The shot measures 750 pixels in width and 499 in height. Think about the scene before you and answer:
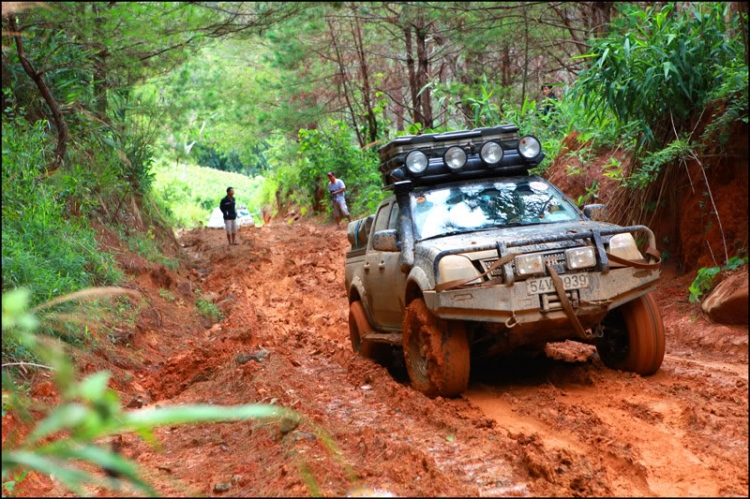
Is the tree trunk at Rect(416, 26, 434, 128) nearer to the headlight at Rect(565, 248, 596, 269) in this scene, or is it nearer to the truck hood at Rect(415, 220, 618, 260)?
the truck hood at Rect(415, 220, 618, 260)

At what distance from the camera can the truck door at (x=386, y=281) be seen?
6.84 meters

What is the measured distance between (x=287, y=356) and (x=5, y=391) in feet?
11.7

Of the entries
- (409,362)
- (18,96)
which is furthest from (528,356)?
(18,96)

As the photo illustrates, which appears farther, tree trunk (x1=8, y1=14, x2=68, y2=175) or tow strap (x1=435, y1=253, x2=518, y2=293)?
tree trunk (x1=8, y1=14, x2=68, y2=175)

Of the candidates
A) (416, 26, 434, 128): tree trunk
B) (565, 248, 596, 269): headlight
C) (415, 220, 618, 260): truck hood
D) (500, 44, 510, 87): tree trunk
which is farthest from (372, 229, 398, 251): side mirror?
(500, 44, 510, 87): tree trunk

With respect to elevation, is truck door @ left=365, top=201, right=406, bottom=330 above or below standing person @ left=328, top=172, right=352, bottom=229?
below

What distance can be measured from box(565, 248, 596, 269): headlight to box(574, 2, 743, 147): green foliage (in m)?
3.28

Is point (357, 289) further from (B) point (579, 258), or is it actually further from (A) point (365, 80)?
(A) point (365, 80)

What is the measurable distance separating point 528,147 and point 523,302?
2257 mm

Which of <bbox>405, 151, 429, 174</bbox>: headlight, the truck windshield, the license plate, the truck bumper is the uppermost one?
<bbox>405, 151, 429, 174</bbox>: headlight

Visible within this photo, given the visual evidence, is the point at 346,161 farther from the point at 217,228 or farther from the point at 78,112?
the point at 78,112

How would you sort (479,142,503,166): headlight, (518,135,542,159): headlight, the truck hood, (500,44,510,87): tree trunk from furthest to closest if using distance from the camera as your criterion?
1. (500,44,510,87): tree trunk
2. (518,135,542,159): headlight
3. (479,142,503,166): headlight
4. the truck hood

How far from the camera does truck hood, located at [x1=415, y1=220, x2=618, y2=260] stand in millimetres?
5633

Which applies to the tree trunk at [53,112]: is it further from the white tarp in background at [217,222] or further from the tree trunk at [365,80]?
the white tarp in background at [217,222]
